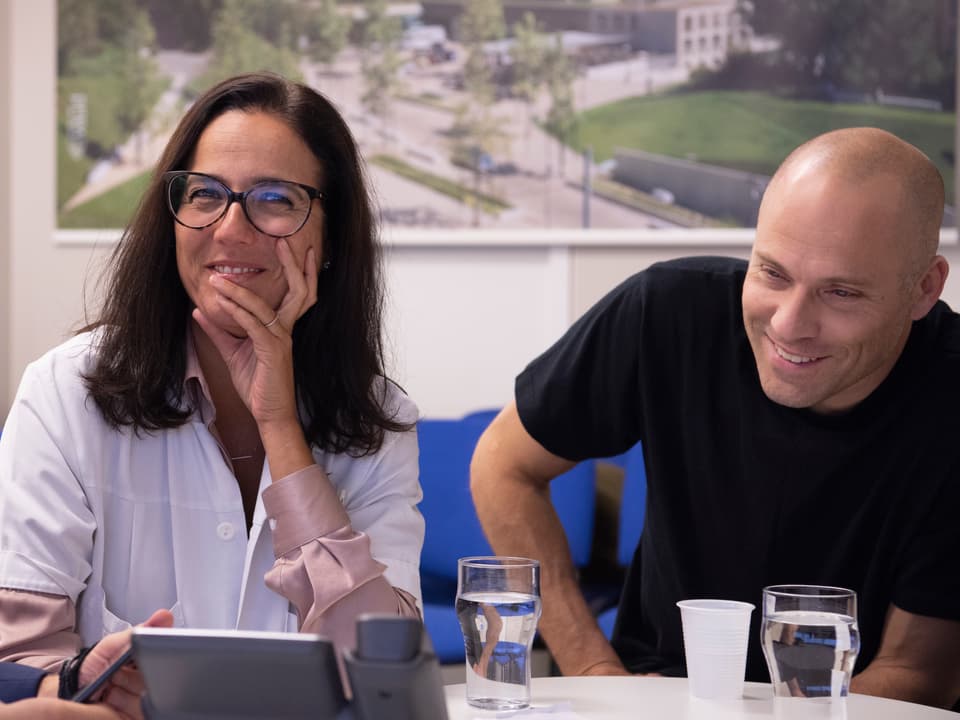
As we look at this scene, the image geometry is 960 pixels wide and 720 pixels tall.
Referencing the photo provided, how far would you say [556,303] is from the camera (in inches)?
144

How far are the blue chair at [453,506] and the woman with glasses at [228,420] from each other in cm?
148

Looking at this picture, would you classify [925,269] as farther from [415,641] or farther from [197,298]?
[415,641]

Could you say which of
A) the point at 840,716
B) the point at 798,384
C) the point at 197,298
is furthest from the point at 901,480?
the point at 197,298

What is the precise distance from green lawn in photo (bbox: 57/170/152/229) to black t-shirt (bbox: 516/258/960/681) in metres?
2.26

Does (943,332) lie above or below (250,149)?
below

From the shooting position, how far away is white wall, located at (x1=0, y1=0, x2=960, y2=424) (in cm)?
363

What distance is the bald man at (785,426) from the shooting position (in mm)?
1597

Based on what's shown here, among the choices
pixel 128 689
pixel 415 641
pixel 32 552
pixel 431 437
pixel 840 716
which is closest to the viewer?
pixel 415 641

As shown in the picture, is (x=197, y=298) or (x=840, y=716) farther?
(x=197, y=298)

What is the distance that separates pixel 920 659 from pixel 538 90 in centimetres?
241

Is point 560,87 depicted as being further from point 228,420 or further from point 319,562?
point 319,562

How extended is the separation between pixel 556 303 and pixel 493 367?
285 millimetres

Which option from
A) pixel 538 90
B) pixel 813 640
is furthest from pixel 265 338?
pixel 538 90

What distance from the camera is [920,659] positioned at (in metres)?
1.59
